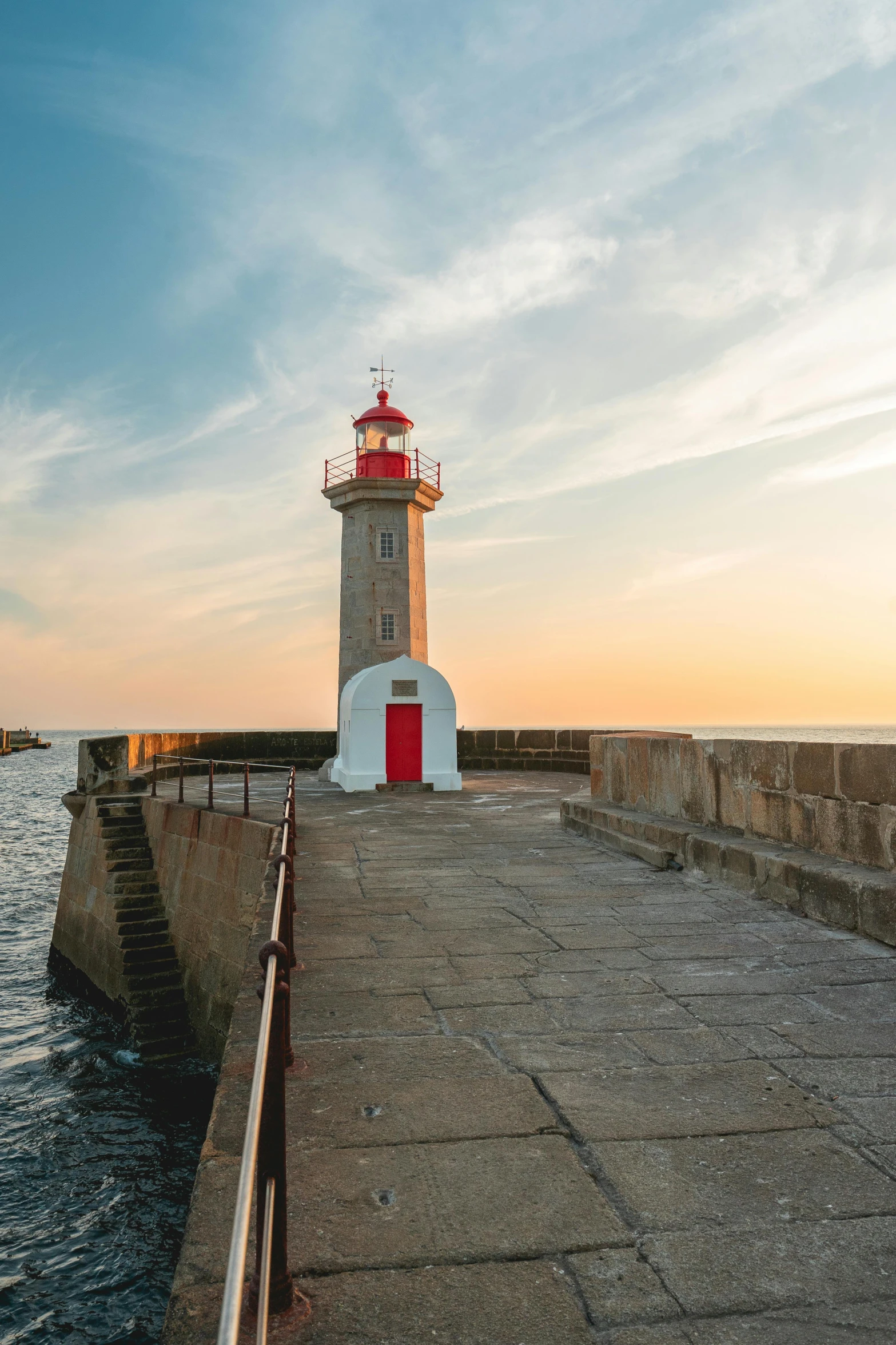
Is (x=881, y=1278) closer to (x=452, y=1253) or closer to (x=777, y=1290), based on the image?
(x=777, y=1290)

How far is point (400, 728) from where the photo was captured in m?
15.8

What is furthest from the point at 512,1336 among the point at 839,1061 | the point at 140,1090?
the point at 140,1090

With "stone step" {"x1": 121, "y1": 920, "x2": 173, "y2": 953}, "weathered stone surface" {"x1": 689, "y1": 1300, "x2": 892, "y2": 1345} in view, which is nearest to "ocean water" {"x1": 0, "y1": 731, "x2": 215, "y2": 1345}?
"stone step" {"x1": 121, "y1": 920, "x2": 173, "y2": 953}

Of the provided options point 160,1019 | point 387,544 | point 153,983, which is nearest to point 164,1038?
point 160,1019

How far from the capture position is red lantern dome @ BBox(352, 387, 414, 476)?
20062 mm

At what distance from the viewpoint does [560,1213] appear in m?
2.38

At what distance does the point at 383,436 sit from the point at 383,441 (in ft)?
0.46

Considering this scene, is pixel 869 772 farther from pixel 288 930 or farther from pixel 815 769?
pixel 288 930

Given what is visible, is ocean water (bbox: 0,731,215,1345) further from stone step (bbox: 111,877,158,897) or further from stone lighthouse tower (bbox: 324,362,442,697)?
stone lighthouse tower (bbox: 324,362,442,697)

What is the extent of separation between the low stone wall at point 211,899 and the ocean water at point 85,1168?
0.76m

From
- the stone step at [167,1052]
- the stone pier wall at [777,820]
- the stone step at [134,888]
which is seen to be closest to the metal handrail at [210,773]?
the stone step at [134,888]

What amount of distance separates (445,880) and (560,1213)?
485cm

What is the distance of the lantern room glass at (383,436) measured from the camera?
67.2 ft

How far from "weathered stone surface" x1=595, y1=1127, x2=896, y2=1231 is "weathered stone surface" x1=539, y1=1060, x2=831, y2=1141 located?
77 mm
